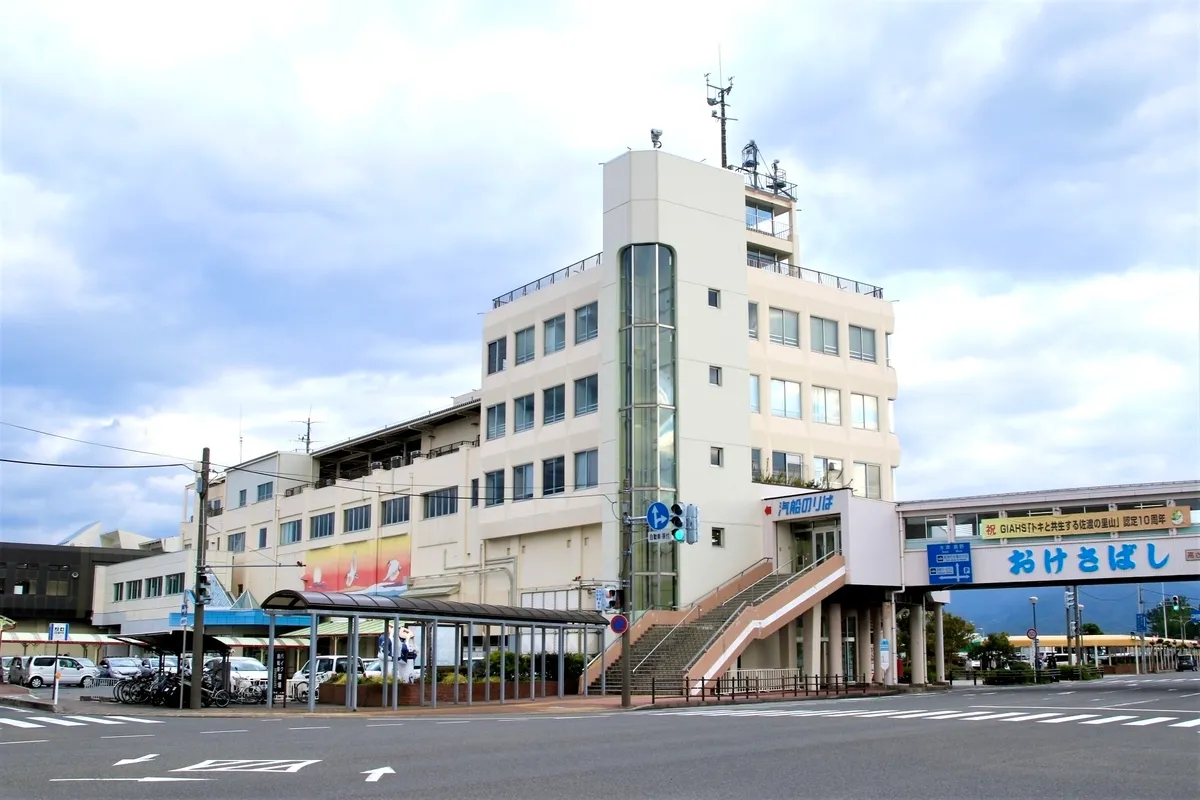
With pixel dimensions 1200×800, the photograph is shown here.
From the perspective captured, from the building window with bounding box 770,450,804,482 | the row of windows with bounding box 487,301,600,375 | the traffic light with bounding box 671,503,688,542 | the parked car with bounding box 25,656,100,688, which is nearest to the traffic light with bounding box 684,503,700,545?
the traffic light with bounding box 671,503,688,542

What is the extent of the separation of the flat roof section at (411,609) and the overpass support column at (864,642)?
14590 millimetres

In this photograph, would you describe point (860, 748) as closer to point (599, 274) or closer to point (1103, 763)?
point (1103, 763)

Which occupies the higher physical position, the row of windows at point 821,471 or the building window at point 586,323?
the building window at point 586,323

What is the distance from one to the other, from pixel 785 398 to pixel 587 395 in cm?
871

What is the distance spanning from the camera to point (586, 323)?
52.0 metres

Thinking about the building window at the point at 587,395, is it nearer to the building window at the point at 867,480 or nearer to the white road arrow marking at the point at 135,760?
the building window at the point at 867,480

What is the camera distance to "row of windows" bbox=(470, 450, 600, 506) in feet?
165

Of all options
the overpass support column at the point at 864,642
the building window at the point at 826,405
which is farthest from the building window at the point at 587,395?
the overpass support column at the point at 864,642

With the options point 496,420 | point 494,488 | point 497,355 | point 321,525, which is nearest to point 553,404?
point 496,420

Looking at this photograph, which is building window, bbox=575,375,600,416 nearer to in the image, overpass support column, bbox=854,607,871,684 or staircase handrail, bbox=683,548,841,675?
staircase handrail, bbox=683,548,841,675

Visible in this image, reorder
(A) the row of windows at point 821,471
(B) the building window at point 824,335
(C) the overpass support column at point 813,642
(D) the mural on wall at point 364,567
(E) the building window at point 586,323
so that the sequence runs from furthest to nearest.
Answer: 1. (D) the mural on wall at point 364,567
2. (B) the building window at point 824,335
3. (A) the row of windows at point 821,471
4. (E) the building window at point 586,323
5. (C) the overpass support column at point 813,642

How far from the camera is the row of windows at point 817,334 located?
53062 millimetres

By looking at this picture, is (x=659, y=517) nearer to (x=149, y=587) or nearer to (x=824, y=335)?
(x=824, y=335)

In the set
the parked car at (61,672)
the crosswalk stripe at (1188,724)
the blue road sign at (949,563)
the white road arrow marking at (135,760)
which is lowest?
the parked car at (61,672)
